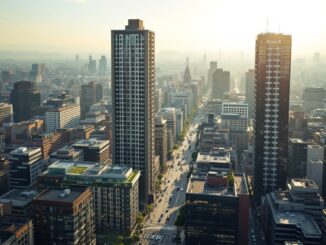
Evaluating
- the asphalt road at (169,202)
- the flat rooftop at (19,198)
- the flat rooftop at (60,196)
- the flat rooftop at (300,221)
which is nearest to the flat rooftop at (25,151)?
the flat rooftop at (19,198)

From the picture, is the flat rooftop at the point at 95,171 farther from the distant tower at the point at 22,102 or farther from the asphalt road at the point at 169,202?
the distant tower at the point at 22,102

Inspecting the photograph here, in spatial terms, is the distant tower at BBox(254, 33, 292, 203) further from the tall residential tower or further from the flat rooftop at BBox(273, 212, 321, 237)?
the tall residential tower

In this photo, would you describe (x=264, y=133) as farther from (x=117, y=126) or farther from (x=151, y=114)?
(x=117, y=126)

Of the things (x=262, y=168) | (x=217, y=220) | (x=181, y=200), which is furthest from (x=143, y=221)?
(x=262, y=168)

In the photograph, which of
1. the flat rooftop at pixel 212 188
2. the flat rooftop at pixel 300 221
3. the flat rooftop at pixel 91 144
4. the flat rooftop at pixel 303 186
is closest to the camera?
the flat rooftop at pixel 300 221

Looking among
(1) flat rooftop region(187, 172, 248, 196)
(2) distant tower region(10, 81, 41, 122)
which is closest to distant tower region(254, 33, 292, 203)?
(1) flat rooftop region(187, 172, 248, 196)
